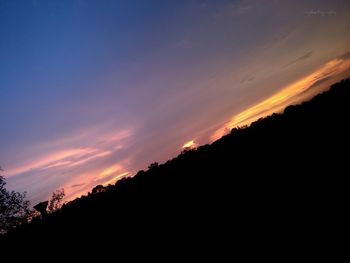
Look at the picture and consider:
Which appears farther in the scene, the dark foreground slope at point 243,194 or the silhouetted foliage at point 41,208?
the silhouetted foliage at point 41,208

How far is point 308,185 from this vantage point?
7246 mm

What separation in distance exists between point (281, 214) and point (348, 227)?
1.53 m

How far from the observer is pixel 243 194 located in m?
8.18

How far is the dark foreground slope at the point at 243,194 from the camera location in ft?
22.0

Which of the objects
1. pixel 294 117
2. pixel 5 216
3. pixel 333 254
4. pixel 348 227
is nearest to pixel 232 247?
pixel 333 254

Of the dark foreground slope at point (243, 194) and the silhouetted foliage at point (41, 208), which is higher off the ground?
the silhouetted foliage at point (41, 208)

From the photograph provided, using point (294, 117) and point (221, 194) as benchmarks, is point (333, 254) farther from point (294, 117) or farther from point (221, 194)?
point (294, 117)

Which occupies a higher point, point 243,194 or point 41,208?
point 41,208

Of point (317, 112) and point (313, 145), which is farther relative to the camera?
point (317, 112)

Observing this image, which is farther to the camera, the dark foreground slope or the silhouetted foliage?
the silhouetted foliage

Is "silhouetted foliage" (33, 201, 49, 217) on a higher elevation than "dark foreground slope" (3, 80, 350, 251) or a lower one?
higher

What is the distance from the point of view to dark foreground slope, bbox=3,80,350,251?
6.72m

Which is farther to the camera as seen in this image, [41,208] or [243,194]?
[41,208]

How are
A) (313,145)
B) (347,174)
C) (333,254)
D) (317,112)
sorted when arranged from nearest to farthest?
(333,254)
(347,174)
(313,145)
(317,112)
